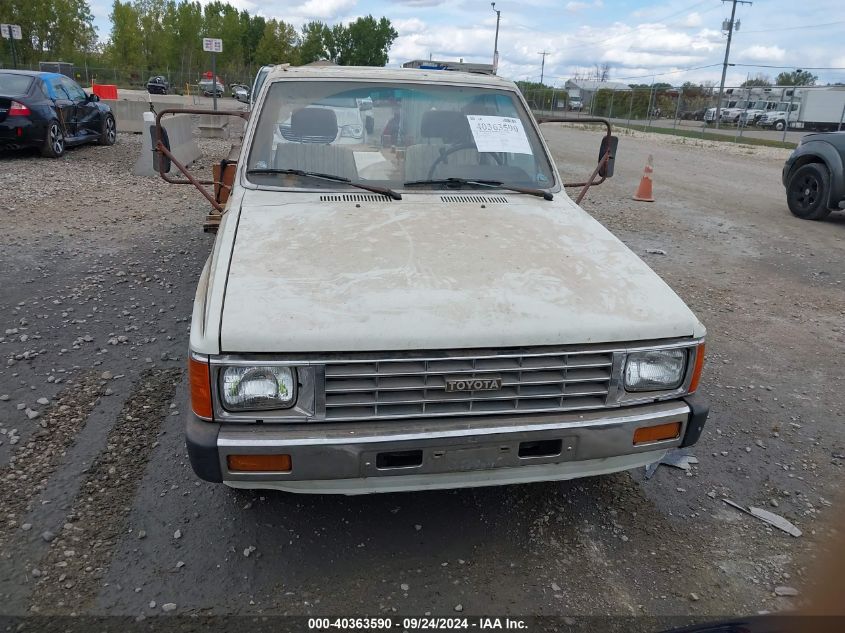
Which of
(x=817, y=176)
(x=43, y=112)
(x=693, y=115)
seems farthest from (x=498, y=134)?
(x=693, y=115)

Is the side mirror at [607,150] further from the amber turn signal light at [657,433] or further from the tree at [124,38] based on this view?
the tree at [124,38]

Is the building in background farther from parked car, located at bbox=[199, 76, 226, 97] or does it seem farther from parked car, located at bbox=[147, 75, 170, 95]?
parked car, located at bbox=[147, 75, 170, 95]

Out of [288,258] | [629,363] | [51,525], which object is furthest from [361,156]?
[51,525]

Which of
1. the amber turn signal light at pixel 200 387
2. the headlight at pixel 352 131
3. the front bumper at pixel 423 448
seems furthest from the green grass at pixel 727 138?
the amber turn signal light at pixel 200 387

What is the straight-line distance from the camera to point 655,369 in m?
2.69

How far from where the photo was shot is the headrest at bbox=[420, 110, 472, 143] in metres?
4.04

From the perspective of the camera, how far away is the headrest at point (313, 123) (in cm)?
389

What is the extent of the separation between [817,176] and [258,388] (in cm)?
1028

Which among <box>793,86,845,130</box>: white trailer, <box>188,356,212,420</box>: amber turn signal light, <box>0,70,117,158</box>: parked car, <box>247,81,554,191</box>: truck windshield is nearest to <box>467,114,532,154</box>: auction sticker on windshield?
<box>247,81,554,191</box>: truck windshield

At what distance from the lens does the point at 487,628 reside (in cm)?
252

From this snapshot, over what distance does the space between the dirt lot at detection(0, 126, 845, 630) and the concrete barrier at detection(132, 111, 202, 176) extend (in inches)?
238

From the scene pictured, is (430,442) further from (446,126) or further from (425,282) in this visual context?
(446,126)

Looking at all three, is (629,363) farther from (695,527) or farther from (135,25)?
(135,25)

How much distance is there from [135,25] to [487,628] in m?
69.8
